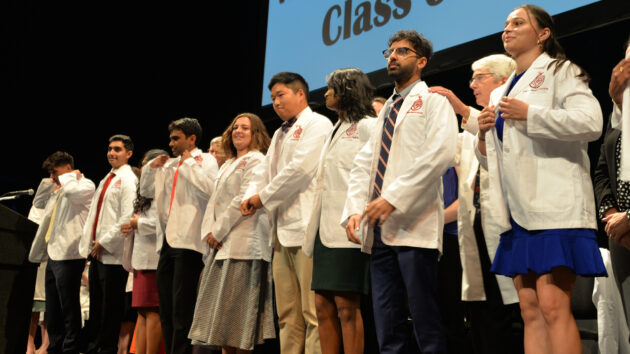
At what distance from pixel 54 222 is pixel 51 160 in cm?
70

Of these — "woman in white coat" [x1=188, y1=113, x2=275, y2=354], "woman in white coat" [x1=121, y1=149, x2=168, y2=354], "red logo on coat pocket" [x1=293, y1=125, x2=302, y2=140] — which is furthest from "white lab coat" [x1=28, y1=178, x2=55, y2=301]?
"red logo on coat pocket" [x1=293, y1=125, x2=302, y2=140]

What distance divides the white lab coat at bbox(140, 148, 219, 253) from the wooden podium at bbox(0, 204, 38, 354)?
3.06 ft

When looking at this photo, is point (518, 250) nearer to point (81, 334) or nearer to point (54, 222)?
point (81, 334)

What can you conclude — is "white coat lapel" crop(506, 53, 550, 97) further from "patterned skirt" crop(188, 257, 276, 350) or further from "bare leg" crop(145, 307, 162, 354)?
"bare leg" crop(145, 307, 162, 354)

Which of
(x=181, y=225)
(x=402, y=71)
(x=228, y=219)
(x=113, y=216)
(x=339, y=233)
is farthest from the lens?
(x=113, y=216)

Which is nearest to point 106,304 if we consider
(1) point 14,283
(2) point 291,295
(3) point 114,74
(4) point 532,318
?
(1) point 14,283

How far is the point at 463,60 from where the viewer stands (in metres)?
4.00

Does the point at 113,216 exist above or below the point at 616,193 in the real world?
below

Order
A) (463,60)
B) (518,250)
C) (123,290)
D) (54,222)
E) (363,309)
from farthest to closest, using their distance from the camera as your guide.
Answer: (54,222)
(123,290)
(463,60)
(363,309)
(518,250)

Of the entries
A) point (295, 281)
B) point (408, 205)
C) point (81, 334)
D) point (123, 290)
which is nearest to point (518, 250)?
point (408, 205)

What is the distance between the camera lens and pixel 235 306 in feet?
11.3

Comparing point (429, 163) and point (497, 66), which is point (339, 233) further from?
point (497, 66)

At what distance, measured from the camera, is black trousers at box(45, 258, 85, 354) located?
5086 millimetres

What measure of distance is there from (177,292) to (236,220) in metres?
0.74
